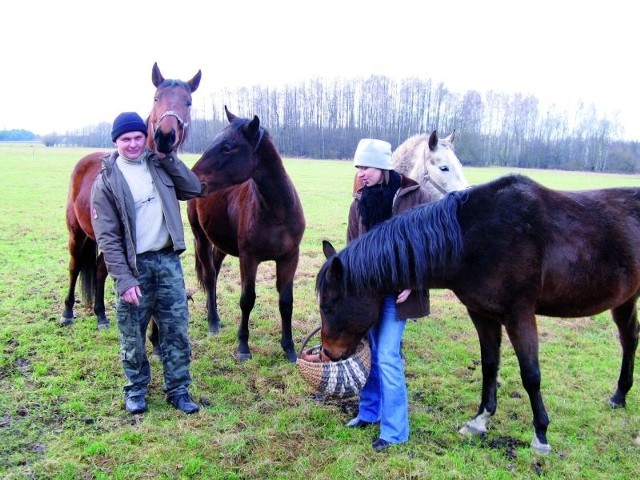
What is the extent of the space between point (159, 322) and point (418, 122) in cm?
6624

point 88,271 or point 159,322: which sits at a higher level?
point 159,322

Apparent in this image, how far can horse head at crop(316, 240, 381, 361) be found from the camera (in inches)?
116

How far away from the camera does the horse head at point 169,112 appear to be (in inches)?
148

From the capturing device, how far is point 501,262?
9.50ft

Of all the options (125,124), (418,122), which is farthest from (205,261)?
(418,122)

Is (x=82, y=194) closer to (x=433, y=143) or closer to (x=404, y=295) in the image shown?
(x=404, y=295)

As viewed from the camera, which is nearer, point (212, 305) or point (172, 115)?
point (172, 115)

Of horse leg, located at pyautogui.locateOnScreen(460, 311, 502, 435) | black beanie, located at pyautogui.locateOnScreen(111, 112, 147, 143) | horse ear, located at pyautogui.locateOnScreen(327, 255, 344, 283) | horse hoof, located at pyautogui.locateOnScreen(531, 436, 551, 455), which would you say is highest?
black beanie, located at pyautogui.locateOnScreen(111, 112, 147, 143)

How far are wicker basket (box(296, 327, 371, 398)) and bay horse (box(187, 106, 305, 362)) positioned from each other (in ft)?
4.96

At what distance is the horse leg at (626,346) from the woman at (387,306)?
191cm

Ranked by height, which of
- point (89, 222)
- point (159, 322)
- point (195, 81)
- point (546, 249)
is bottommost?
point (159, 322)

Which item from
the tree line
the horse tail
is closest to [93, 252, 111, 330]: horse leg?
the horse tail

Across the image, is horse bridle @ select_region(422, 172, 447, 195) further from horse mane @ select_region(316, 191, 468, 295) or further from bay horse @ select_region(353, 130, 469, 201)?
horse mane @ select_region(316, 191, 468, 295)

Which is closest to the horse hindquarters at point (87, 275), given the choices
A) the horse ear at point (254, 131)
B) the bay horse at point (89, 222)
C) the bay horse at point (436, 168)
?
the bay horse at point (89, 222)
